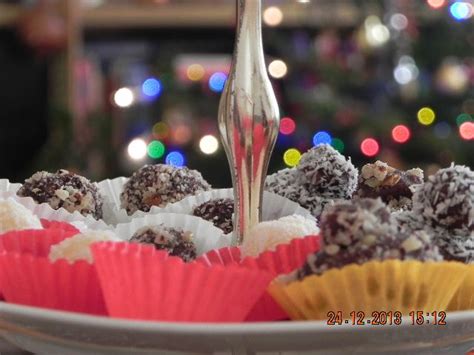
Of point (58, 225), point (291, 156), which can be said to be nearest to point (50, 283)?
point (58, 225)

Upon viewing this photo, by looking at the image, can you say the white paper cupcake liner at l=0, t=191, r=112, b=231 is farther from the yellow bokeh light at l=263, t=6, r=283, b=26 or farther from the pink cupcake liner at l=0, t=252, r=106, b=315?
the yellow bokeh light at l=263, t=6, r=283, b=26

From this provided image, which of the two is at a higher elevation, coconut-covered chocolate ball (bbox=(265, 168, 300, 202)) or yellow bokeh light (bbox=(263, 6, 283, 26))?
yellow bokeh light (bbox=(263, 6, 283, 26))

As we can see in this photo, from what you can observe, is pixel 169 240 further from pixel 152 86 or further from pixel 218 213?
pixel 152 86

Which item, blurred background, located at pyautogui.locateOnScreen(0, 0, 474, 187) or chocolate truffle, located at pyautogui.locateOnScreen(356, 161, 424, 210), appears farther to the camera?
blurred background, located at pyautogui.locateOnScreen(0, 0, 474, 187)

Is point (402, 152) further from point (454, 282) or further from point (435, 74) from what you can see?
point (454, 282)

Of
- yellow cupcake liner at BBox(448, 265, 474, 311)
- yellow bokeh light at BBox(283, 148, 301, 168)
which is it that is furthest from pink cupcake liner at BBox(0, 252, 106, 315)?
yellow bokeh light at BBox(283, 148, 301, 168)

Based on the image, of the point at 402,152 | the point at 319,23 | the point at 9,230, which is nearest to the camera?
the point at 9,230

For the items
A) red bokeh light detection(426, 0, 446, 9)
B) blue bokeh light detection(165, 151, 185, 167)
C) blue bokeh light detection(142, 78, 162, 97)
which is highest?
red bokeh light detection(426, 0, 446, 9)

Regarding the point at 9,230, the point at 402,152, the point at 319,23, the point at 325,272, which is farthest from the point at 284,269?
the point at 319,23
